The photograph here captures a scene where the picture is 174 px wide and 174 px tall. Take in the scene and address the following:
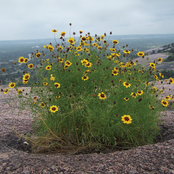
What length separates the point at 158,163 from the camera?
170 cm

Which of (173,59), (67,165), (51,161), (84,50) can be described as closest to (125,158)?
(67,165)

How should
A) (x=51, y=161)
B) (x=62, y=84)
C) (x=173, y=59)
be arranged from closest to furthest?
(x=51, y=161) < (x=62, y=84) < (x=173, y=59)

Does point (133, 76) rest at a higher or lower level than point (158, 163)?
higher

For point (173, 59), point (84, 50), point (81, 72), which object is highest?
point (84, 50)

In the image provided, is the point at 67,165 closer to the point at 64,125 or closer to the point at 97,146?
the point at 97,146

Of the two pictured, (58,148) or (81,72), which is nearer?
(58,148)

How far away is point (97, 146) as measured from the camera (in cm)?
242

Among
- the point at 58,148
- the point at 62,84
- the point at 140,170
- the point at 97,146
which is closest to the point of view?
the point at 140,170

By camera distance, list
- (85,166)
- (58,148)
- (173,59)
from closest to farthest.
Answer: (85,166)
(58,148)
(173,59)

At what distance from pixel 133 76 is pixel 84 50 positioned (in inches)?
56.2

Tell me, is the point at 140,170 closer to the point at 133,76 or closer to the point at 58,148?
the point at 58,148

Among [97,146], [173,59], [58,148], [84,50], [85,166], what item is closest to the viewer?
[85,166]

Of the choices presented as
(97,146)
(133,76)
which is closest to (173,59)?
(133,76)

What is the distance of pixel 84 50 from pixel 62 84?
128 centimetres
